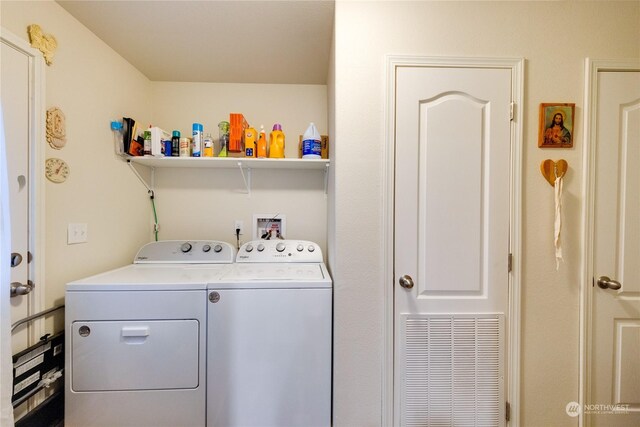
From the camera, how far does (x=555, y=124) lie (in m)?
1.17

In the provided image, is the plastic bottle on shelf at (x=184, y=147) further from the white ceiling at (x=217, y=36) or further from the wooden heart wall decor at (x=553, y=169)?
the wooden heart wall decor at (x=553, y=169)

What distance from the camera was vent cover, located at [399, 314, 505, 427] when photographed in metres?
1.17

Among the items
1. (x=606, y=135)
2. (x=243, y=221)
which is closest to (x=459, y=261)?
(x=606, y=135)

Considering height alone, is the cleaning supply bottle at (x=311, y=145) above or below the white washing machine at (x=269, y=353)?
above

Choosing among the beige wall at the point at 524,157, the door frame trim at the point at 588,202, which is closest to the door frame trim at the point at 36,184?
the beige wall at the point at 524,157

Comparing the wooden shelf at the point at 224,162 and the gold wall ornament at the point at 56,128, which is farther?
the wooden shelf at the point at 224,162

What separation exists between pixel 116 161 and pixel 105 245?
553 mm

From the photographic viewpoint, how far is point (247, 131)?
160cm

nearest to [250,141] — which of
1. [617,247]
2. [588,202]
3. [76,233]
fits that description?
[76,233]

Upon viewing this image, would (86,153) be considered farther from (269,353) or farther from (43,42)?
(269,353)

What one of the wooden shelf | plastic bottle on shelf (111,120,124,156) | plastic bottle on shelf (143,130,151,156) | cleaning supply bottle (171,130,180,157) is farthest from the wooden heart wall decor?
plastic bottle on shelf (111,120,124,156)

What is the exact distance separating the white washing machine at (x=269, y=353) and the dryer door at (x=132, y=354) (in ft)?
0.42

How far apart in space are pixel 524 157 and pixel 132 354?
7.10 ft

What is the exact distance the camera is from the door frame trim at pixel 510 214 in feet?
3.80
